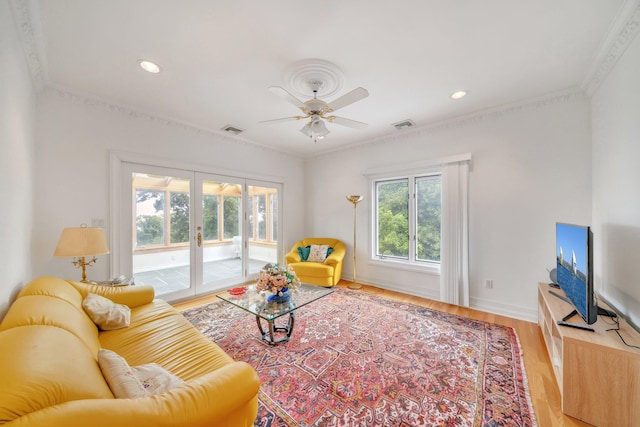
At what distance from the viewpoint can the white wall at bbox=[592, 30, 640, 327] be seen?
5.72ft

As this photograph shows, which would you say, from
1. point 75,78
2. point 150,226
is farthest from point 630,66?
point 150,226

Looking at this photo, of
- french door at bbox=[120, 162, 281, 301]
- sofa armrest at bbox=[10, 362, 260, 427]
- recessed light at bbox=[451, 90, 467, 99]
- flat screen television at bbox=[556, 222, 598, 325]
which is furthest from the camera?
french door at bbox=[120, 162, 281, 301]

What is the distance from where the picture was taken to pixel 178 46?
→ 1943 mm

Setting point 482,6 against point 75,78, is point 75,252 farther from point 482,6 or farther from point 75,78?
point 482,6

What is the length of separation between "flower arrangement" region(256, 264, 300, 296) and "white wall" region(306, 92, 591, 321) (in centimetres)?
238

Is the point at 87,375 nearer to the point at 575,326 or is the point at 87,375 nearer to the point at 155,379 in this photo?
the point at 155,379

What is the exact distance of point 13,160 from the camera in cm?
171

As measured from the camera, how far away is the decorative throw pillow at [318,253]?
14.6 ft

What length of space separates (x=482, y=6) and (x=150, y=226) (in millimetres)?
4147

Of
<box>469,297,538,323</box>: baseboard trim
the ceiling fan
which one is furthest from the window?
the ceiling fan

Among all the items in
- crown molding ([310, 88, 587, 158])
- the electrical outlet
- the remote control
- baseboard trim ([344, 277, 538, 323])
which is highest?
crown molding ([310, 88, 587, 158])

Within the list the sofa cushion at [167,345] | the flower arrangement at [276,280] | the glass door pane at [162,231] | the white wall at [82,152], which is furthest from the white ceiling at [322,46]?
the sofa cushion at [167,345]

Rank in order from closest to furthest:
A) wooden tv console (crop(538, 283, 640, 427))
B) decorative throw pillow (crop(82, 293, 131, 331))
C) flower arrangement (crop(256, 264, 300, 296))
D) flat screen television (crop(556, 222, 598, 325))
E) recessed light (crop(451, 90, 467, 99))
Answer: wooden tv console (crop(538, 283, 640, 427)) < flat screen television (crop(556, 222, 598, 325)) < decorative throw pillow (crop(82, 293, 131, 331)) < flower arrangement (crop(256, 264, 300, 296)) < recessed light (crop(451, 90, 467, 99))

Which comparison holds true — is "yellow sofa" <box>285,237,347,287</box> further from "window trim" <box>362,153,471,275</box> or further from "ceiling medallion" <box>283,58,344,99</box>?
"ceiling medallion" <box>283,58,344,99</box>
